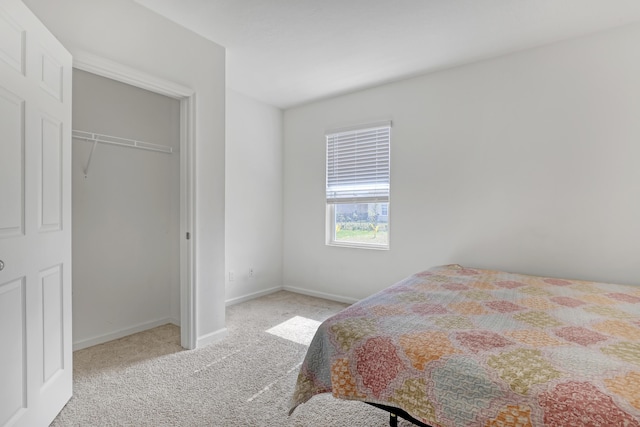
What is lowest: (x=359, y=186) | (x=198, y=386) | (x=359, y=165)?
(x=198, y=386)

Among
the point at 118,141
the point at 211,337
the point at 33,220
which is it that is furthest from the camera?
the point at 118,141

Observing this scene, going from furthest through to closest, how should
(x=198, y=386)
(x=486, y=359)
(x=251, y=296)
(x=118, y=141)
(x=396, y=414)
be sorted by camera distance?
(x=251, y=296) → (x=118, y=141) → (x=198, y=386) → (x=396, y=414) → (x=486, y=359)

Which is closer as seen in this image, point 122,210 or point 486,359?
point 486,359

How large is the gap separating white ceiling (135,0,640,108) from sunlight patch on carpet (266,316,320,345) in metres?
2.49

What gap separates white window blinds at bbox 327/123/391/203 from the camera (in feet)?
11.6

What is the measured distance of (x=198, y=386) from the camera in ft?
6.63

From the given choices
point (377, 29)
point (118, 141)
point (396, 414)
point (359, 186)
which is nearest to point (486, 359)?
point (396, 414)

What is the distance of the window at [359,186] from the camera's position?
3561mm

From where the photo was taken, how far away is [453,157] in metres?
3.06

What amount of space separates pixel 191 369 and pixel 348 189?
245cm

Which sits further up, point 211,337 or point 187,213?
point 187,213

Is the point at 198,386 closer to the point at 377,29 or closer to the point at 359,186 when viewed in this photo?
the point at 359,186

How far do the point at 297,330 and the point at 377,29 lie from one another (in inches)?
103

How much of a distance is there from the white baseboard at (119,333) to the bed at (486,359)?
215cm
